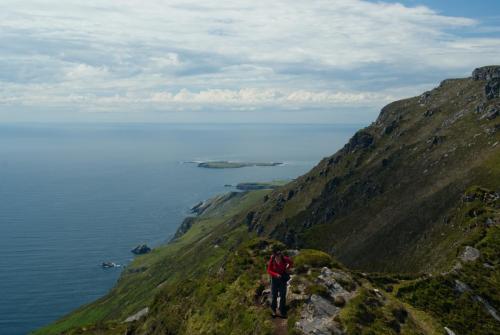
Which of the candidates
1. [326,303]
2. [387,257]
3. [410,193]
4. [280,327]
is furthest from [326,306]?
[410,193]

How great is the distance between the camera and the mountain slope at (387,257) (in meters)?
34.9

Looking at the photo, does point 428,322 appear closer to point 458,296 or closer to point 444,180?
point 458,296

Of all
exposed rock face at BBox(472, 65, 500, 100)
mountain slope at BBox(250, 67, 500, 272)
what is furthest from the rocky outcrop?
exposed rock face at BBox(472, 65, 500, 100)

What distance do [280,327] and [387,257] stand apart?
324 feet

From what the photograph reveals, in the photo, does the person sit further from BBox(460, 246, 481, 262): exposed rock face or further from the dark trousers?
BBox(460, 246, 481, 262): exposed rock face

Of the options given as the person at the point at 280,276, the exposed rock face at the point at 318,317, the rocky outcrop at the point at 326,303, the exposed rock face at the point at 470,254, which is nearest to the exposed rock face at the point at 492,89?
the exposed rock face at the point at 470,254

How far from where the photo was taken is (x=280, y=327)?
3119 cm

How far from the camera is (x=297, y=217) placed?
7613 inches

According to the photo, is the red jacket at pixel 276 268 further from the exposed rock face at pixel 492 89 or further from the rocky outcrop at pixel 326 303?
the exposed rock face at pixel 492 89

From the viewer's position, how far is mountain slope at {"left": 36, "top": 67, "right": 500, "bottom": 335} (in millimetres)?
34875

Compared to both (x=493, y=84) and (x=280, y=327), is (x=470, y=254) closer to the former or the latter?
(x=280, y=327)

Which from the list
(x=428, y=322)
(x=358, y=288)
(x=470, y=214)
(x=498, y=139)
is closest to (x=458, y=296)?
(x=428, y=322)

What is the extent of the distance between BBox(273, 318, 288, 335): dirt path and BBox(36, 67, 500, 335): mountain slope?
0.43 meters

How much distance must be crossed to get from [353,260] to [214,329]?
101 meters
